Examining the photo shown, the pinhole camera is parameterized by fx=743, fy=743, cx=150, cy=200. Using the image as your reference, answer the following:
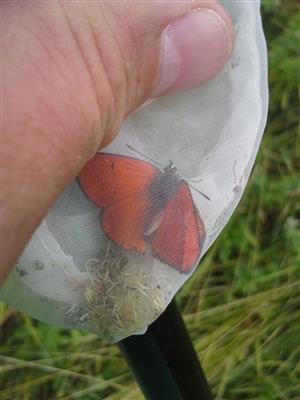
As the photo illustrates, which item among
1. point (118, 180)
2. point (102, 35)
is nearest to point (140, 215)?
point (118, 180)

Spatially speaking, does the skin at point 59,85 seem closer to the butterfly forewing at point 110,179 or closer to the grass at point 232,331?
the butterfly forewing at point 110,179

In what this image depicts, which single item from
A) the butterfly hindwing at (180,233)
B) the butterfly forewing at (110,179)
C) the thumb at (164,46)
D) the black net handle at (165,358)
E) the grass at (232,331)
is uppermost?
the thumb at (164,46)

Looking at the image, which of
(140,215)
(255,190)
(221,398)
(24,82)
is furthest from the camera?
(255,190)

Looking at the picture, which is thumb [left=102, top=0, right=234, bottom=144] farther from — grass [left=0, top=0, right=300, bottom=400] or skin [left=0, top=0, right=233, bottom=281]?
grass [left=0, top=0, right=300, bottom=400]

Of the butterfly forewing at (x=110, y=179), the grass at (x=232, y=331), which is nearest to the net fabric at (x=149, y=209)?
the butterfly forewing at (x=110, y=179)

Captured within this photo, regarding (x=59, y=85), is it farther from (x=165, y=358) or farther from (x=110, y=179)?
(x=165, y=358)

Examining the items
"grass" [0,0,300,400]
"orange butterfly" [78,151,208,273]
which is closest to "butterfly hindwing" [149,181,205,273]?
"orange butterfly" [78,151,208,273]

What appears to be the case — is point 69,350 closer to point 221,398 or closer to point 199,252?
point 221,398
